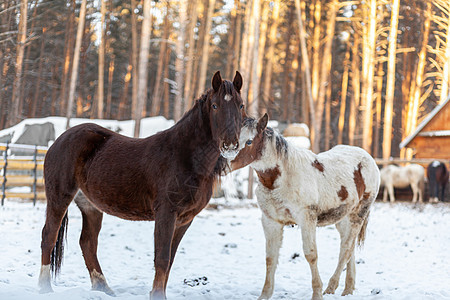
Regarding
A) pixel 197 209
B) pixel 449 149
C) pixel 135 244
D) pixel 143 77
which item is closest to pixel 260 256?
pixel 135 244

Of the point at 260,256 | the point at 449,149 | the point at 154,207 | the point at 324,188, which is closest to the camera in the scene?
the point at 154,207

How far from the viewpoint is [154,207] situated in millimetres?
3637

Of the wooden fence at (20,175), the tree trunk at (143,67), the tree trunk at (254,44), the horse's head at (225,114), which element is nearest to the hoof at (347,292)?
the horse's head at (225,114)

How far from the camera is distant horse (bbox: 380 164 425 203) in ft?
54.5

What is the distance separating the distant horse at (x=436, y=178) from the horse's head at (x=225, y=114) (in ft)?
47.9

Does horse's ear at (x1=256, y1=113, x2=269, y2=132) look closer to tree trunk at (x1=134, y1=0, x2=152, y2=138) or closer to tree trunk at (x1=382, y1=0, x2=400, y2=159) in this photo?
tree trunk at (x1=134, y1=0, x2=152, y2=138)

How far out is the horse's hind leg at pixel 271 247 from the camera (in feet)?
15.0

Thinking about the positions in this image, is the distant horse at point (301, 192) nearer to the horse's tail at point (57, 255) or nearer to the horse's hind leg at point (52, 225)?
the horse's hind leg at point (52, 225)

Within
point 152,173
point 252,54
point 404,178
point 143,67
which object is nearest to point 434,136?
point 404,178

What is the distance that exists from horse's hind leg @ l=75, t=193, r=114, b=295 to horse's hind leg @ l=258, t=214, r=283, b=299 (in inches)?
64.9

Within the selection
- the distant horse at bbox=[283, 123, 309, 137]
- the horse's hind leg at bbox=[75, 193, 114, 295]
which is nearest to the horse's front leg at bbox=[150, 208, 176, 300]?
the horse's hind leg at bbox=[75, 193, 114, 295]

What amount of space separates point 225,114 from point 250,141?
2.55 feet

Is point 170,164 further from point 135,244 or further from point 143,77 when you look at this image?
point 143,77

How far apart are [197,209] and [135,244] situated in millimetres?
4240
